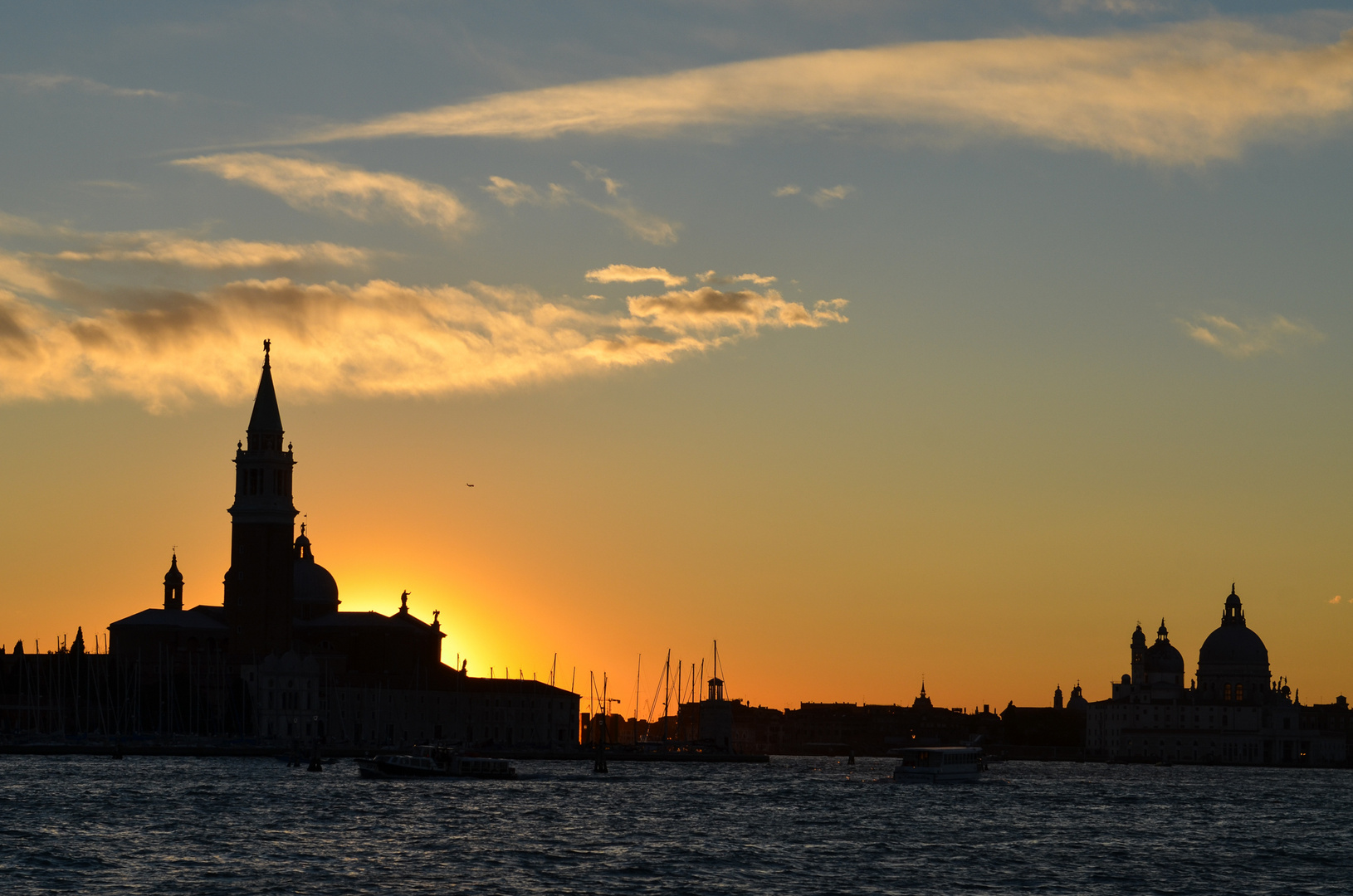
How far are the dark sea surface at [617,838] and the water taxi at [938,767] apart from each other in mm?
11498

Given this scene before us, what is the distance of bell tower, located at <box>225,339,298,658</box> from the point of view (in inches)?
5851

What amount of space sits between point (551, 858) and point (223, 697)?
301 ft

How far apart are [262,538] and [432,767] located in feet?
150

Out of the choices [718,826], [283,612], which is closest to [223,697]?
[283,612]

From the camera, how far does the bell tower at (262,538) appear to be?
149 metres

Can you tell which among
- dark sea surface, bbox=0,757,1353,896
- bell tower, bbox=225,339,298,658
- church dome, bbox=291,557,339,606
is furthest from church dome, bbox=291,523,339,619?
dark sea surface, bbox=0,757,1353,896

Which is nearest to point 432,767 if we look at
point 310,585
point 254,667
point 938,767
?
point 938,767

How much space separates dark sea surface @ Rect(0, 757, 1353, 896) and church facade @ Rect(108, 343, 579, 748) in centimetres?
3475

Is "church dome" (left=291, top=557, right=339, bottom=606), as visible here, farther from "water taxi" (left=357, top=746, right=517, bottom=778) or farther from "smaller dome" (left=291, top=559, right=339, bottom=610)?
"water taxi" (left=357, top=746, right=517, bottom=778)

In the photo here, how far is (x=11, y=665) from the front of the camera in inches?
5979

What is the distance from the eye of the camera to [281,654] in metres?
151

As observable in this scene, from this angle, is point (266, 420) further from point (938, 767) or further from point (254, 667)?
point (938, 767)

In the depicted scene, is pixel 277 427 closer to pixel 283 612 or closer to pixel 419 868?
pixel 283 612

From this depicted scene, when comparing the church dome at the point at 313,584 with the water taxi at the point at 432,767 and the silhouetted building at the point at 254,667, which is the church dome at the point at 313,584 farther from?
the water taxi at the point at 432,767
